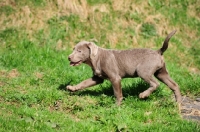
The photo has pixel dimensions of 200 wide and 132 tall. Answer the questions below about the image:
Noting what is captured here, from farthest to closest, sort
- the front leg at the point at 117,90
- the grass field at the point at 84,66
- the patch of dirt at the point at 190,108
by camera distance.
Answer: the front leg at the point at 117,90 → the patch of dirt at the point at 190,108 → the grass field at the point at 84,66

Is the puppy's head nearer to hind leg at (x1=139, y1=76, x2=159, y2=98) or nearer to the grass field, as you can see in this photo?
the grass field

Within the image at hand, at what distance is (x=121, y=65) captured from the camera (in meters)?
7.77

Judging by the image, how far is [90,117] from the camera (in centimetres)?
679

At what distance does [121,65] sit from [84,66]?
2218 millimetres

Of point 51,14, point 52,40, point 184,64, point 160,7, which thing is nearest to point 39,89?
point 52,40

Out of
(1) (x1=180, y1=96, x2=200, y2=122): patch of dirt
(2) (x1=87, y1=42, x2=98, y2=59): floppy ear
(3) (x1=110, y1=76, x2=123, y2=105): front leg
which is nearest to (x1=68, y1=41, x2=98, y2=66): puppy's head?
(2) (x1=87, y1=42, x2=98, y2=59): floppy ear

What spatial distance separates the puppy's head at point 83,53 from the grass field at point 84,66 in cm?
70

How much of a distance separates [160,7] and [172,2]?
0.59 metres

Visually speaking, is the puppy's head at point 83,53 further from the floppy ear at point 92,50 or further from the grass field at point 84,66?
the grass field at point 84,66

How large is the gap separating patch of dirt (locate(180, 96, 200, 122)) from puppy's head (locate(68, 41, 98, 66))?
2058 millimetres

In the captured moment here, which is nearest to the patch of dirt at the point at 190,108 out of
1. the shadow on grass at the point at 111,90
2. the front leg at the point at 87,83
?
the shadow on grass at the point at 111,90

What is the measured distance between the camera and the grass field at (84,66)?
6520 millimetres

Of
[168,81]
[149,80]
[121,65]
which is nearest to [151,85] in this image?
[149,80]

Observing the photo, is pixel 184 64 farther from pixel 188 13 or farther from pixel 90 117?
pixel 90 117
